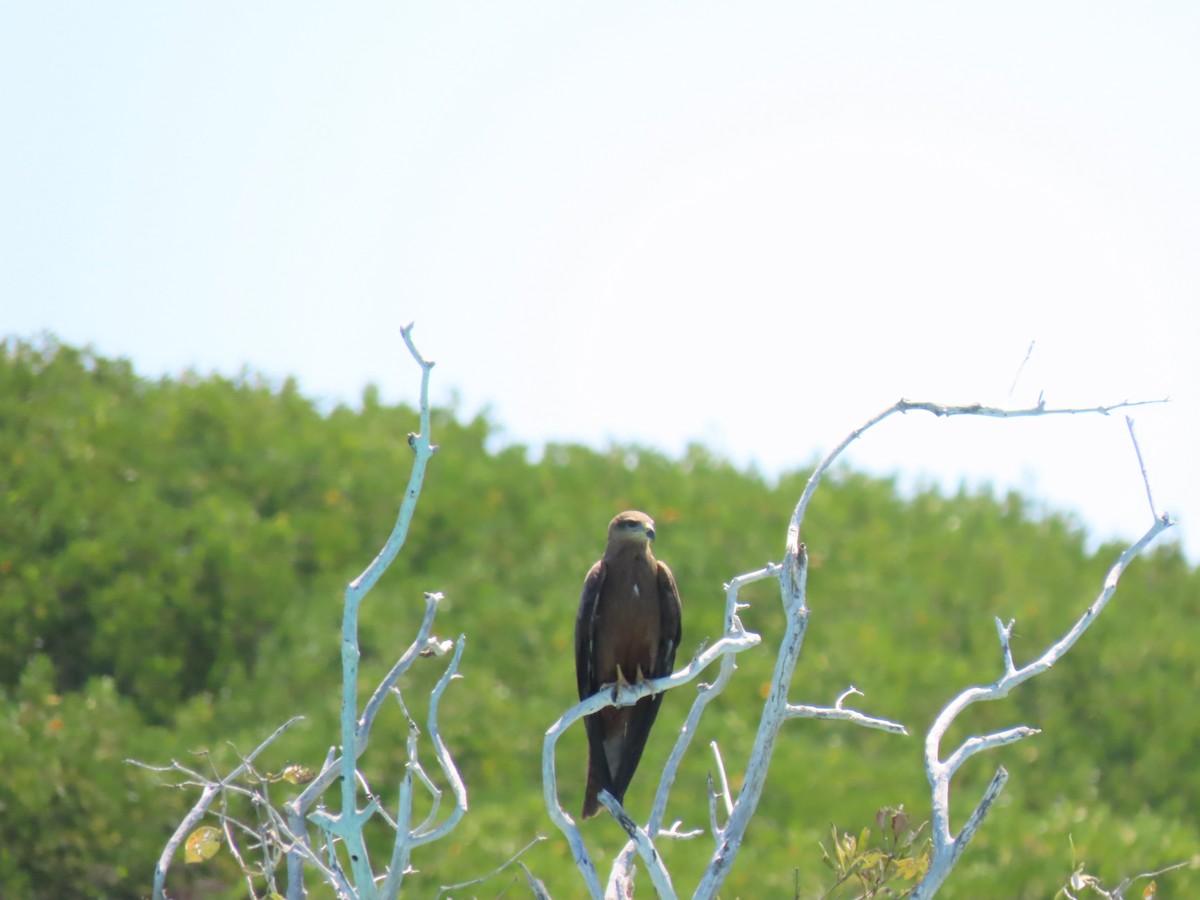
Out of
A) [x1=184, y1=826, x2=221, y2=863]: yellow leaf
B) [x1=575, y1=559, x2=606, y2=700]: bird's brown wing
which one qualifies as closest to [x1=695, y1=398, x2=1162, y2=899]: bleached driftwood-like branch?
[x1=184, y1=826, x2=221, y2=863]: yellow leaf

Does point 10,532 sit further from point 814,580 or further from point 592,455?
point 814,580

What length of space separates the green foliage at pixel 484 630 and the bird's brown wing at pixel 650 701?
3.15 m

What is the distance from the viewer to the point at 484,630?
11.4m

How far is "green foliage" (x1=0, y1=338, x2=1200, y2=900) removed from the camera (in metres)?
9.54

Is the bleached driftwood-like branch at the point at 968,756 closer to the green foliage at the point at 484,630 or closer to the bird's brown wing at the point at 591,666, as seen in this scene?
the bird's brown wing at the point at 591,666

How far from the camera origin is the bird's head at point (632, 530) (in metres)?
6.23

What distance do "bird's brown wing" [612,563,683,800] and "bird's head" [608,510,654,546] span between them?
0.23 meters

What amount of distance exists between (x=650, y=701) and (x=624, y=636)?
32cm

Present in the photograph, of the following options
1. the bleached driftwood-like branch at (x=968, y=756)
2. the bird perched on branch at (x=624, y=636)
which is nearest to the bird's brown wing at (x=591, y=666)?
the bird perched on branch at (x=624, y=636)

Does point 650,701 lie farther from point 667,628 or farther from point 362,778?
point 362,778

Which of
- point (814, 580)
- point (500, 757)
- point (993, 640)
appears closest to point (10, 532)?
point (500, 757)

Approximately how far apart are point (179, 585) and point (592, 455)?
4606 millimetres

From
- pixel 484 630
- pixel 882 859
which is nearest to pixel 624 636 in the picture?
pixel 882 859

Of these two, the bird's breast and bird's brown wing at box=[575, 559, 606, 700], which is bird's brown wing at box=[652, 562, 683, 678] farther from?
bird's brown wing at box=[575, 559, 606, 700]
